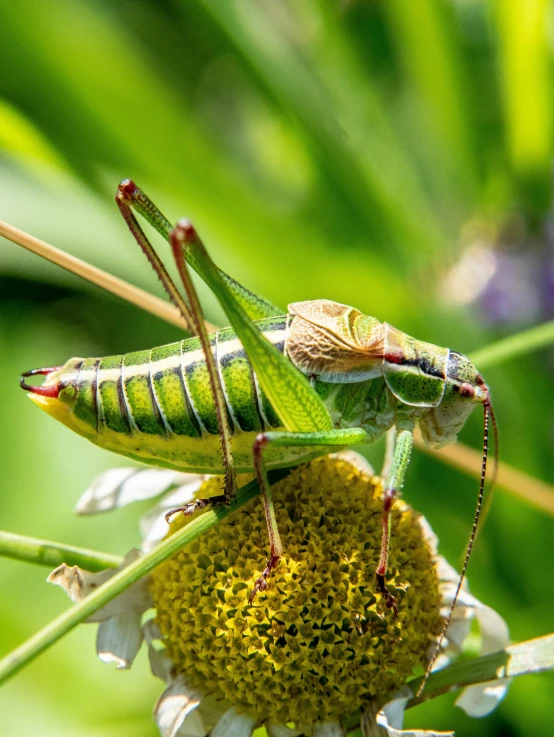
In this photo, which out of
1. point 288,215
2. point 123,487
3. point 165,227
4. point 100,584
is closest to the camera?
point 100,584

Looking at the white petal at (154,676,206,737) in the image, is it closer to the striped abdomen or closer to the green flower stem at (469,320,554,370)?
the striped abdomen

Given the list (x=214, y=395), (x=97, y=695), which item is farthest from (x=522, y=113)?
(x=97, y=695)

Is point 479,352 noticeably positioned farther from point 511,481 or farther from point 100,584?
point 100,584

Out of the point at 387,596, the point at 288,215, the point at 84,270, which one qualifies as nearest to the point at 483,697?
the point at 387,596

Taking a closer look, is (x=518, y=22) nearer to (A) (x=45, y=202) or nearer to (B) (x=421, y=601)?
(A) (x=45, y=202)

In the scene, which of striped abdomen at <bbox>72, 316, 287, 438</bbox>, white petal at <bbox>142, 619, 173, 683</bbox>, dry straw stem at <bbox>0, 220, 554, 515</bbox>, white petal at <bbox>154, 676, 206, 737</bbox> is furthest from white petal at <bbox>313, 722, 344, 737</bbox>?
dry straw stem at <bbox>0, 220, 554, 515</bbox>

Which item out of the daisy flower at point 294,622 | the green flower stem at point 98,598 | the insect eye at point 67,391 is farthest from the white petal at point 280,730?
the insect eye at point 67,391
